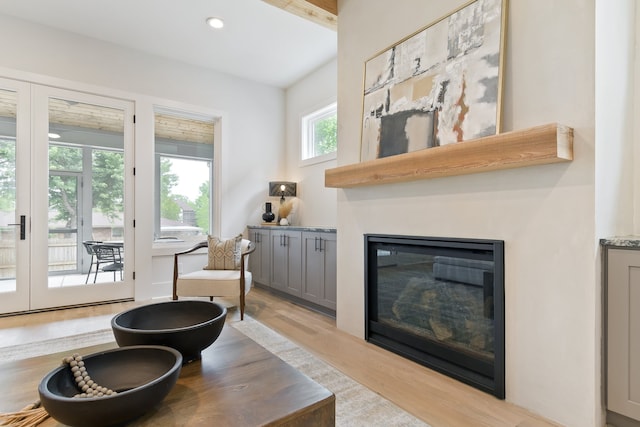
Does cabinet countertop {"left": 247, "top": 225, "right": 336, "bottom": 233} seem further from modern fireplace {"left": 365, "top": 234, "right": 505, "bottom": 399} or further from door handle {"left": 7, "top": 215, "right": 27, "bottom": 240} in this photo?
door handle {"left": 7, "top": 215, "right": 27, "bottom": 240}

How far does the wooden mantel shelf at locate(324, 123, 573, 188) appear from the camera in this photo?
1523mm

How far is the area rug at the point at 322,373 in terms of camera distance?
166cm

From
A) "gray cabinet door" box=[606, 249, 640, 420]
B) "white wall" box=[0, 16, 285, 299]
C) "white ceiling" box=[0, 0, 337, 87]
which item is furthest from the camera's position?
"white wall" box=[0, 16, 285, 299]

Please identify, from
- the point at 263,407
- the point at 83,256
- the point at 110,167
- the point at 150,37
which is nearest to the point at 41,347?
the point at 83,256

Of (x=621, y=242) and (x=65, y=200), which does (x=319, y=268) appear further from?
(x=65, y=200)

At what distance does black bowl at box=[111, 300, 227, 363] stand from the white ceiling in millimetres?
3018

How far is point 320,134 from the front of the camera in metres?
4.63

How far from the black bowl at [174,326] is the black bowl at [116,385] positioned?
0.06 meters

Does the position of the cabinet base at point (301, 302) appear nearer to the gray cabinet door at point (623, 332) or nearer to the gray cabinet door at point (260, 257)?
the gray cabinet door at point (260, 257)

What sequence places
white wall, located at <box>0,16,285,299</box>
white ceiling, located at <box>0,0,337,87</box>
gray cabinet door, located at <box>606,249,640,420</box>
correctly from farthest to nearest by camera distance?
white wall, located at <box>0,16,285,299</box> < white ceiling, located at <box>0,0,337,87</box> < gray cabinet door, located at <box>606,249,640,420</box>

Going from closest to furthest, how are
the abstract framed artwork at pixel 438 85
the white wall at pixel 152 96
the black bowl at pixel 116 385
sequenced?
the black bowl at pixel 116 385
the abstract framed artwork at pixel 438 85
the white wall at pixel 152 96

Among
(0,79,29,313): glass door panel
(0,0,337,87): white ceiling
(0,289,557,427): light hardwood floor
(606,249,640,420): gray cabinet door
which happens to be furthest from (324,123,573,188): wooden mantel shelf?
(0,79,29,313): glass door panel

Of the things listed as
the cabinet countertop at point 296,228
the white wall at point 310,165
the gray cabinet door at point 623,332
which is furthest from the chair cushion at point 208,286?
the gray cabinet door at point 623,332

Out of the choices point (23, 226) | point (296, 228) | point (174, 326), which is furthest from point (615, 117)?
point (23, 226)
